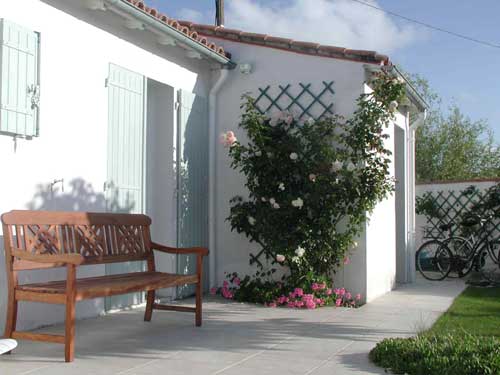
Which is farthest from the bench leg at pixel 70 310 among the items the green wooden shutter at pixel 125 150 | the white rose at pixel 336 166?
the white rose at pixel 336 166

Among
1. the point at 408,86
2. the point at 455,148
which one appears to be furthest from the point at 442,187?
the point at 455,148

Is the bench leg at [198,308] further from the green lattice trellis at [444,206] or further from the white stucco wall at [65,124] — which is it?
A: the green lattice trellis at [444,206]

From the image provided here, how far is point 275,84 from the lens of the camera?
25.7ft

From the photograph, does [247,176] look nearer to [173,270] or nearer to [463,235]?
[173,270]

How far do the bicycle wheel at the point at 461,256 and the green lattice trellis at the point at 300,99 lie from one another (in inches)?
152

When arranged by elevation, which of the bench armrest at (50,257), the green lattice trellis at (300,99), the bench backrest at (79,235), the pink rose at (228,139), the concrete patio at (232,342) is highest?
the green lattice trellis at (300,99)

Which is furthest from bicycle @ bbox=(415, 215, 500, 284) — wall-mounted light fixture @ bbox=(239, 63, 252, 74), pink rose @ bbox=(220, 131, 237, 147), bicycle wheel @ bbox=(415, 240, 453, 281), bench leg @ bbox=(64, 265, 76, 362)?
bench leg @ bbox=(64, 265, 76, 362)

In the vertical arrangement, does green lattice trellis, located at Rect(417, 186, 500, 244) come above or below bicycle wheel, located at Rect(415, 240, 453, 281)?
above

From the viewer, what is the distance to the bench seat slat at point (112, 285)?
14.6 feet

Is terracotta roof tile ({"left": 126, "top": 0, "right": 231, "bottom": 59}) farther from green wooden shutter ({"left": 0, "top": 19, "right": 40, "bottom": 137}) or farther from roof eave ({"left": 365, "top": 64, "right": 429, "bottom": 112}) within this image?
roof eave ({"left": 365, "top": 64, "right": 429, "bottom": 112})

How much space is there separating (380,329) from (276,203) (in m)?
1.93

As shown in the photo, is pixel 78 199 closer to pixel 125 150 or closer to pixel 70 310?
pixel 125 150

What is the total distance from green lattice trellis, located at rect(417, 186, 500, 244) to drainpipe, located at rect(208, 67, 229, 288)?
5272mm

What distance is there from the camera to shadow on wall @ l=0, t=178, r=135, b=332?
209 inches
